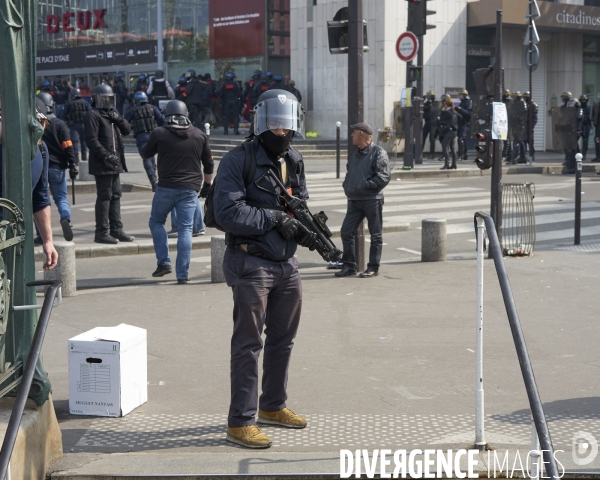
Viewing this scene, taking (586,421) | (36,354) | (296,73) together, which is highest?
(296,73)

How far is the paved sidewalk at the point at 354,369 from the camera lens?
4.91 metres

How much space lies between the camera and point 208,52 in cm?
3669

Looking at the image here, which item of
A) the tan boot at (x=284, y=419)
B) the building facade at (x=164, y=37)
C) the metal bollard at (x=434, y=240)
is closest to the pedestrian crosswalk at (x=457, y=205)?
the metal bollard at (x=434, y=240)

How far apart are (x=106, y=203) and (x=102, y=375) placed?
22.7 ft

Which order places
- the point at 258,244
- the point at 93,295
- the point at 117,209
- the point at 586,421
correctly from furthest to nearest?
the point at 117,209 → the point at 93,295 → the point at 586,421 → the point at 258,244

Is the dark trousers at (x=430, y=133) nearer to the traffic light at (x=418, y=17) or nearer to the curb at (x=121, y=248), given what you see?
the traffic light at (x=418, y=17)

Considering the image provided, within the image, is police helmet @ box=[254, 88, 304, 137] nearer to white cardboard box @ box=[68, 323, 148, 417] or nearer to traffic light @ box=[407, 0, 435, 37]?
white cardboard box @ box=[68, 323, 148, 417]

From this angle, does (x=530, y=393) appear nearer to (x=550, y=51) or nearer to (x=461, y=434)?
(x=461, y=434)

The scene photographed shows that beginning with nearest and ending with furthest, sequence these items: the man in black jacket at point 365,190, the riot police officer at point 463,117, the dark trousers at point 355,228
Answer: the man in black jacket at point 365,190 < the dark trousers at point 355,228 < the riot police officer at point 463,117

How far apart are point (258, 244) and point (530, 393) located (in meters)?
1.71

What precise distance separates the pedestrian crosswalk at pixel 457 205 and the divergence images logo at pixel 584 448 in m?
8.24

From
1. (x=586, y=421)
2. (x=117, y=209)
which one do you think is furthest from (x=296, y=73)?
(x=586, y=421)

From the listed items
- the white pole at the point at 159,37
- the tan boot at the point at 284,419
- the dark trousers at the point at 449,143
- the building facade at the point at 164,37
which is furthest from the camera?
the white pole at the point at 159,37

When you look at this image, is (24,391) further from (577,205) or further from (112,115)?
(577,205)
